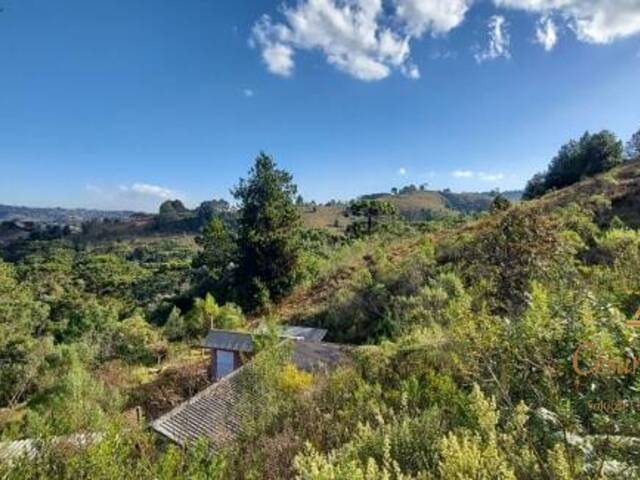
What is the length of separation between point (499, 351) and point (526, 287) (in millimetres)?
6773

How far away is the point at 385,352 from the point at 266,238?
17.4 m

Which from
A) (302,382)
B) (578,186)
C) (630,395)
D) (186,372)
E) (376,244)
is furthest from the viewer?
(376,244)

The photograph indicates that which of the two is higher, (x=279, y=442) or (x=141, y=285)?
(x=279, y=442)

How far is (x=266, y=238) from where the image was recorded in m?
25.1

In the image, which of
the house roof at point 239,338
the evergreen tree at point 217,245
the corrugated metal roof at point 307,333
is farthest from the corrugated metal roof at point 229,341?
the evergreen tree at point 217,245

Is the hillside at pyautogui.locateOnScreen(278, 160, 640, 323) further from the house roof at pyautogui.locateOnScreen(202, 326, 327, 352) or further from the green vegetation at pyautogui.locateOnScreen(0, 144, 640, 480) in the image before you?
the house roof at pyautogui.locateOnScreen(202, 326, 327, 352)

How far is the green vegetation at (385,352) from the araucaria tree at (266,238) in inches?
3.9

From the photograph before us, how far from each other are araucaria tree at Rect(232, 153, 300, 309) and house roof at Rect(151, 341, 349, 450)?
11.2 m

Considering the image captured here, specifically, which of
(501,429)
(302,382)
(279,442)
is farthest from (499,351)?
(302,382)

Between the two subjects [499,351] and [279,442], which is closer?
[499,351]

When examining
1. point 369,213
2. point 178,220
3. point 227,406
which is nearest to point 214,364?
point 227,406

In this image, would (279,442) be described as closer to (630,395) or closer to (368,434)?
(368,434)

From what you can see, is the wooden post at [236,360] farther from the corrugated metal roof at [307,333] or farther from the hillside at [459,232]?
the hillside at [459,232]

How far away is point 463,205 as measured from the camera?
406ft
